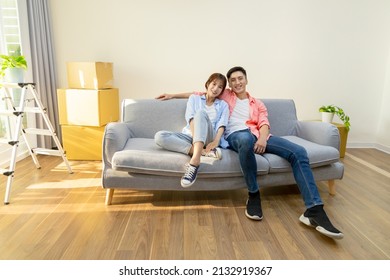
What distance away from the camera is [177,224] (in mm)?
1771

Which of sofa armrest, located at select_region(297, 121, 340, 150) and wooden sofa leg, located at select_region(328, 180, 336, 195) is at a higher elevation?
sofa armrest, located at select_region(297, 121, 340, 150)

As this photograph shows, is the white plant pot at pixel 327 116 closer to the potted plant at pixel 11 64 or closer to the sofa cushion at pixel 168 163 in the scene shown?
the sofa cushion at pixel 168 163

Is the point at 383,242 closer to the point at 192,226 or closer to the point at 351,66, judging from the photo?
the point at 192,226

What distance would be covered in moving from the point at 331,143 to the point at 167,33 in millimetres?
2317

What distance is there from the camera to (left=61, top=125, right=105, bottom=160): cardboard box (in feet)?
9.79

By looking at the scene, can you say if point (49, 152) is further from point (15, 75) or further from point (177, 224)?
point (177, 224)

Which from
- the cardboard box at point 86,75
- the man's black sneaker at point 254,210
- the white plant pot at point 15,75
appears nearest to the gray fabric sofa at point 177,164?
the man's black sneaker at point 254,210

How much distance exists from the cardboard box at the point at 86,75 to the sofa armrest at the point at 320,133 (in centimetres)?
209

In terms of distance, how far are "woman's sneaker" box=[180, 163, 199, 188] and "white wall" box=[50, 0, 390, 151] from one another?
1.92 meters

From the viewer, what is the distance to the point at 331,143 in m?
2.22

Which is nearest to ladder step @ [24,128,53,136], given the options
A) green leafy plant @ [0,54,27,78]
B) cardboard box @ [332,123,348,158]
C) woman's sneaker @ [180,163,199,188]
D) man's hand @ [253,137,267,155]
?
green leafy plant @ [0,54,27,78]

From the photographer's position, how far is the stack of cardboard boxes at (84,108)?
290 cm

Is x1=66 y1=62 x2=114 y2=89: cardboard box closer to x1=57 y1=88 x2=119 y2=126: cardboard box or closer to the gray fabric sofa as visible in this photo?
x1=57 y1=88 x2=119 y2=126: cardboard box

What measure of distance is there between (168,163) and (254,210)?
0.67 m
